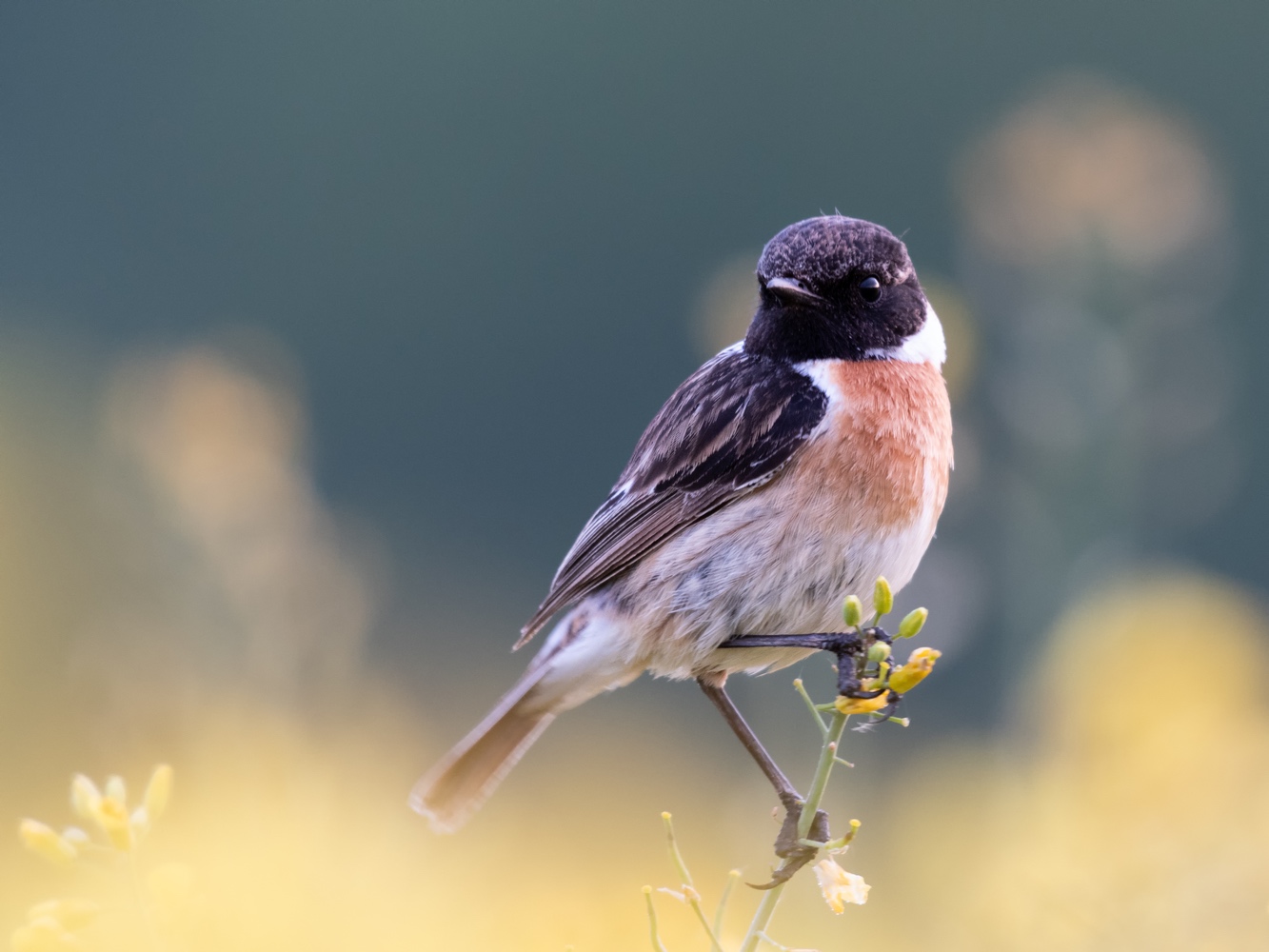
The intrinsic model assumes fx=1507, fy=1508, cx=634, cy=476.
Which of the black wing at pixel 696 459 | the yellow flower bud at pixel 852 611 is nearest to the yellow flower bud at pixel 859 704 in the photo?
the yellow flower bud at pixel 852 611

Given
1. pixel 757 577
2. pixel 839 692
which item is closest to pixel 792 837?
pixel 839 692

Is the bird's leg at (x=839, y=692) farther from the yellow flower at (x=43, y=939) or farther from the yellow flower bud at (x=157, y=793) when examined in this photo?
the yellow flower at (x=43, y=939)

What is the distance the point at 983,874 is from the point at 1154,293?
2271 mm

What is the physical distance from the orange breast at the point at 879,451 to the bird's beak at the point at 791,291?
0.67 ft

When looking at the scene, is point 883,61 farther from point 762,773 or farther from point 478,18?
point 762,773

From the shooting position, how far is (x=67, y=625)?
4.67m

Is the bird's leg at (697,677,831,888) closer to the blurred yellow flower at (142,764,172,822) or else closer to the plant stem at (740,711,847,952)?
the plant stem at (740,711,847,952)

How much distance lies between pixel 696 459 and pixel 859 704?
1654 mm

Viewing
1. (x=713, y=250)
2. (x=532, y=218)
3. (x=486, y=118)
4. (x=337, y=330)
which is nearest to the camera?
(x=713, y=250)

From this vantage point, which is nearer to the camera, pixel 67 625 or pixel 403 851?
pixel 403 851

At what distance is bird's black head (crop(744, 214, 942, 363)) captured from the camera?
Result: 3850 millimetres

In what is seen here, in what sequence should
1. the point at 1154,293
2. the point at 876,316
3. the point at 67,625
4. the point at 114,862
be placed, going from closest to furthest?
the point at 114,862 → the point at 876,316 → the point at 67,625 → the point at 1154,293

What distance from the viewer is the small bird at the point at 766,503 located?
12.1 ft

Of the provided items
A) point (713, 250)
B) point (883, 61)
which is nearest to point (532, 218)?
point (713, 250)
